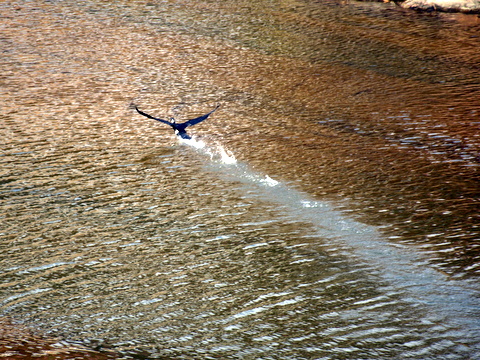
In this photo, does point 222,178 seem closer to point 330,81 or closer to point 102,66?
point 330,81

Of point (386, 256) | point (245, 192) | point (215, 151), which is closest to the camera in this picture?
point (386, 256)

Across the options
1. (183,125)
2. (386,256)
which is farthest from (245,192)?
(386,256)

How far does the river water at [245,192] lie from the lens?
9.66 ft

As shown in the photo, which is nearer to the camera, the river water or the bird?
the river water

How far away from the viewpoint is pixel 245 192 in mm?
4395

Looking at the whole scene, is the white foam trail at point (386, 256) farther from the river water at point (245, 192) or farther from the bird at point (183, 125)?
the bird at point (183, 125)

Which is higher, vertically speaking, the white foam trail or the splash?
the splash

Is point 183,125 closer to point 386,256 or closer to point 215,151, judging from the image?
point 215,151

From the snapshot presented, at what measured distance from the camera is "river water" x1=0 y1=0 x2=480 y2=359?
2945 millimetres

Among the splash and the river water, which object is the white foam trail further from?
the splash

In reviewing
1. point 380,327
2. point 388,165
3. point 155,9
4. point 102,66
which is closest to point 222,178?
point 388,165

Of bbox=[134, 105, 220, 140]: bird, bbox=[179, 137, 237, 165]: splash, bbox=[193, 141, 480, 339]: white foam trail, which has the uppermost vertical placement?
bbox=[134, 105, 220, 140]: bird

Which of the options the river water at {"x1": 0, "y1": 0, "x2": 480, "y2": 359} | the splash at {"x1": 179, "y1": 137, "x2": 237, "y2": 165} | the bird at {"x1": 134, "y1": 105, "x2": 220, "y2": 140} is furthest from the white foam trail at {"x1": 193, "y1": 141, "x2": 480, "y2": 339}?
the bird at {"x1": 134, "y1": 105, "x2": 220, "y2": 140}

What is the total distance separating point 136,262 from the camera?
3.48 m
